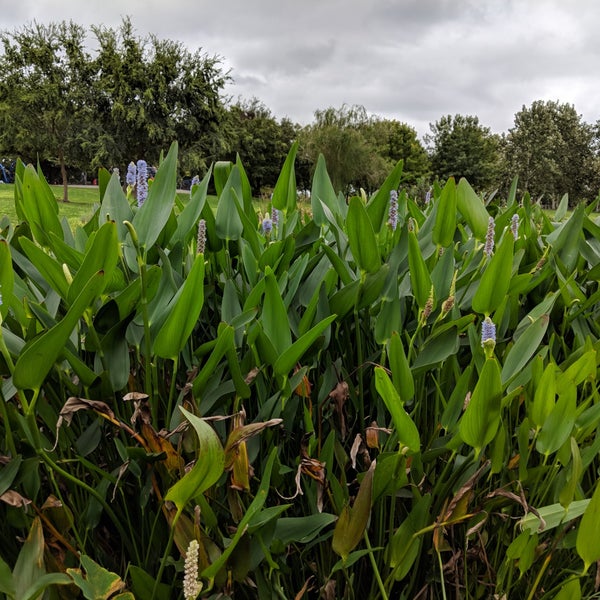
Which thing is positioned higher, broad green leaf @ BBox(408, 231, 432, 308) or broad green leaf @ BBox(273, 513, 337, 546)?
broad green leaf @ BBox(408, 231, 432, 308)

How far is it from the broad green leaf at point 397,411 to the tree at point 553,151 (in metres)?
51.5

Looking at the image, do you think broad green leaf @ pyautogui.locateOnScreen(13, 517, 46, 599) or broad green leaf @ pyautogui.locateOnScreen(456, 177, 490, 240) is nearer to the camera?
broad green leaf @ pyautogui.locateOnScreen(13, 517, 46, 599)

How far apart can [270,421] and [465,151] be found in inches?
2268

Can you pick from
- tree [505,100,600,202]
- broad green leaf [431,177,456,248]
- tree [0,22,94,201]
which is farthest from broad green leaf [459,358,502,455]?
tree [505,100,600,202]

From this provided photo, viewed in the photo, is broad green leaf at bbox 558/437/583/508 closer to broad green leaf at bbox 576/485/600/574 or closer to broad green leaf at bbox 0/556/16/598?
broad green leaf at bbox 576/485/600/574

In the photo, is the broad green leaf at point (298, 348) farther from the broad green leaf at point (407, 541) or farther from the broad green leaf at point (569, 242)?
the broad green leaf at point (569, 242)

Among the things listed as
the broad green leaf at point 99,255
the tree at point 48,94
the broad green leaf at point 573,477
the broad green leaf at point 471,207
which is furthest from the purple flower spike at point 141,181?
the tree at point 48,94

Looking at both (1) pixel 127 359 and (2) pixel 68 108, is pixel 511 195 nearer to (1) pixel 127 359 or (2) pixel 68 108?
(1) pixel 127 359

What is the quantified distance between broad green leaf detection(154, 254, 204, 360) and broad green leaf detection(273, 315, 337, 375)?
15 cm

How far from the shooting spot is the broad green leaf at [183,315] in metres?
0.83

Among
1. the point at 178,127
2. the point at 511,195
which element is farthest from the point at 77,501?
the point at 178,127

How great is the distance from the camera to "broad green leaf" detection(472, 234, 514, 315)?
965mm

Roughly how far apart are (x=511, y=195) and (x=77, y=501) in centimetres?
161

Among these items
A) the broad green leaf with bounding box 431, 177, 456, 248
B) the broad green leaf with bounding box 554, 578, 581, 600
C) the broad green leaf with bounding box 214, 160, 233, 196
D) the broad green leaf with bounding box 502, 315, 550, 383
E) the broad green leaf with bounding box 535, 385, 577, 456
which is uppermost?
the broad green leaf with bounding box 214, 160, 233, 196
